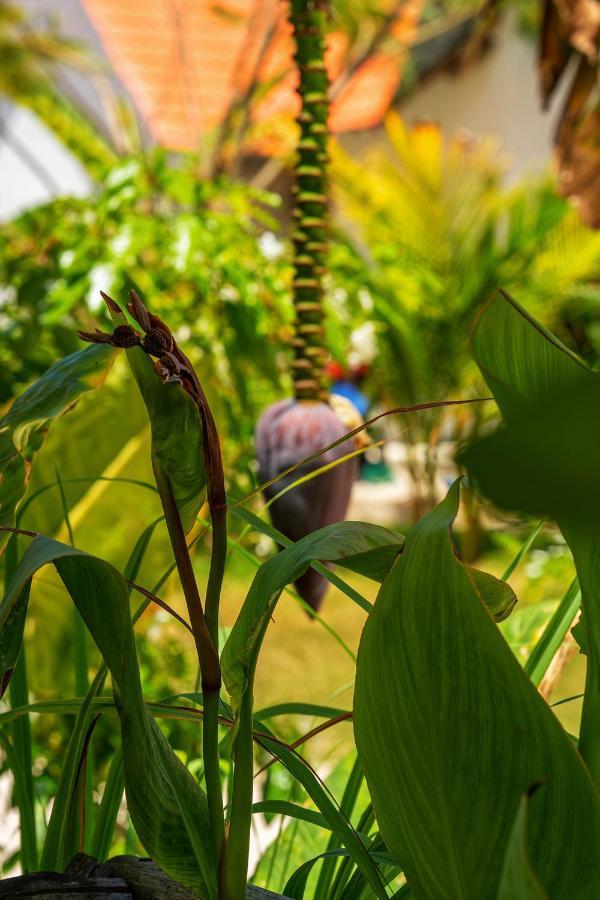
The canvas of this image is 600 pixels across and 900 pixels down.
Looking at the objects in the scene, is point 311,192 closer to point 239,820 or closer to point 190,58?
point 239,820

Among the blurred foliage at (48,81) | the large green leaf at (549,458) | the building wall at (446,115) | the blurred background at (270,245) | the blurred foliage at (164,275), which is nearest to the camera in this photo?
the large green leaf at (549,458)

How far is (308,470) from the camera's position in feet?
1.85

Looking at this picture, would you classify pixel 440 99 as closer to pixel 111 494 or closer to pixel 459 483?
pixel 111 494

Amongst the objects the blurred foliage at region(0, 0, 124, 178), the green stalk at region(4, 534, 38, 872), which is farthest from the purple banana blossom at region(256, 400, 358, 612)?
the blurred foliage at region(0, 0, 124, 178)

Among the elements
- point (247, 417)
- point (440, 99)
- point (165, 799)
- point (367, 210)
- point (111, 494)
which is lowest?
point (165, 799)

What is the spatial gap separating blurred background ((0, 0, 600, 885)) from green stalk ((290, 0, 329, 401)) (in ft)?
0.31

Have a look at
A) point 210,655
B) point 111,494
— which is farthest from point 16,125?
point 210,655

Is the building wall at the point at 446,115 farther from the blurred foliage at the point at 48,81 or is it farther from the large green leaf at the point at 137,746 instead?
the large green leaf at the point at 137,746

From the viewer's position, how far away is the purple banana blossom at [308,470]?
555mm

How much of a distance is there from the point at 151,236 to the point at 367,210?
249 cm

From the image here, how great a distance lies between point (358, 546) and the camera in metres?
0.27

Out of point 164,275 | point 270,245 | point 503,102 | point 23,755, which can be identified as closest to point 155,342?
point 23,755

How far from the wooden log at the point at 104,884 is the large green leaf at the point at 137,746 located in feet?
0.07

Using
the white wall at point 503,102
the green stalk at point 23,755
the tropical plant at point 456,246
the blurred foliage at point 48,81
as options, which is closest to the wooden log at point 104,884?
the green stalk at point 23,755
